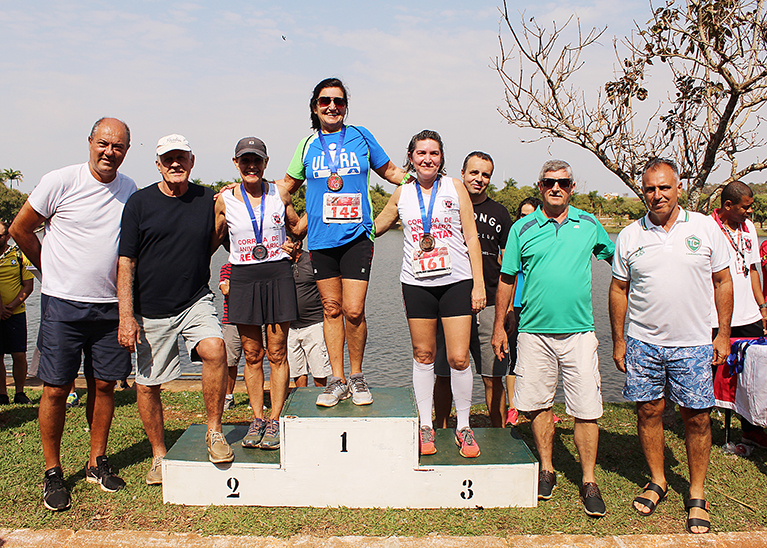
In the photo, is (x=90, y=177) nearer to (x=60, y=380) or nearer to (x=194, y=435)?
(x=60, y=380)

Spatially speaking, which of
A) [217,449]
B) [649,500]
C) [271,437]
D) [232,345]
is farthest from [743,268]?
[232,345]

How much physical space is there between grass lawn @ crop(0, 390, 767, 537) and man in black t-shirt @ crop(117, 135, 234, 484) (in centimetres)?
56

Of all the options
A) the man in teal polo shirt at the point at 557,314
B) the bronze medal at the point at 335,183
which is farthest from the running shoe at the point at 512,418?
the bronze medal at the point at 335,183

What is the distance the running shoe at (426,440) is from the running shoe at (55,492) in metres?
2.54

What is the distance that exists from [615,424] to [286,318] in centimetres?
392

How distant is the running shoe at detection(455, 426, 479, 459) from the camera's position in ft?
13.1

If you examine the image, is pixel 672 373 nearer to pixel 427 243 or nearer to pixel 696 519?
pixel 696 519

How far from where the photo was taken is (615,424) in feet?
19.2

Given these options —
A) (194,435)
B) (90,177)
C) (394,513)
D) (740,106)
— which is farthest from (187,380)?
(740,106)

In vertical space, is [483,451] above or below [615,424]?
above

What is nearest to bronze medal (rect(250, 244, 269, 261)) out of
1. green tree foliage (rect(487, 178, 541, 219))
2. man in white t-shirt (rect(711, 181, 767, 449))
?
man in white t-shirt (rect(711, 181, 767, 449))

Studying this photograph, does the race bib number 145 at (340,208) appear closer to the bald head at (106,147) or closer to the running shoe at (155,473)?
the bald head at (106,147)

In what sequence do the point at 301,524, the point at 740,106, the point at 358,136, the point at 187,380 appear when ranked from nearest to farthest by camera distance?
the point at 301,524, the point at 358,136, the point at 740,106, the point at 187,380

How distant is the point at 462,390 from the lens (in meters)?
4.14
